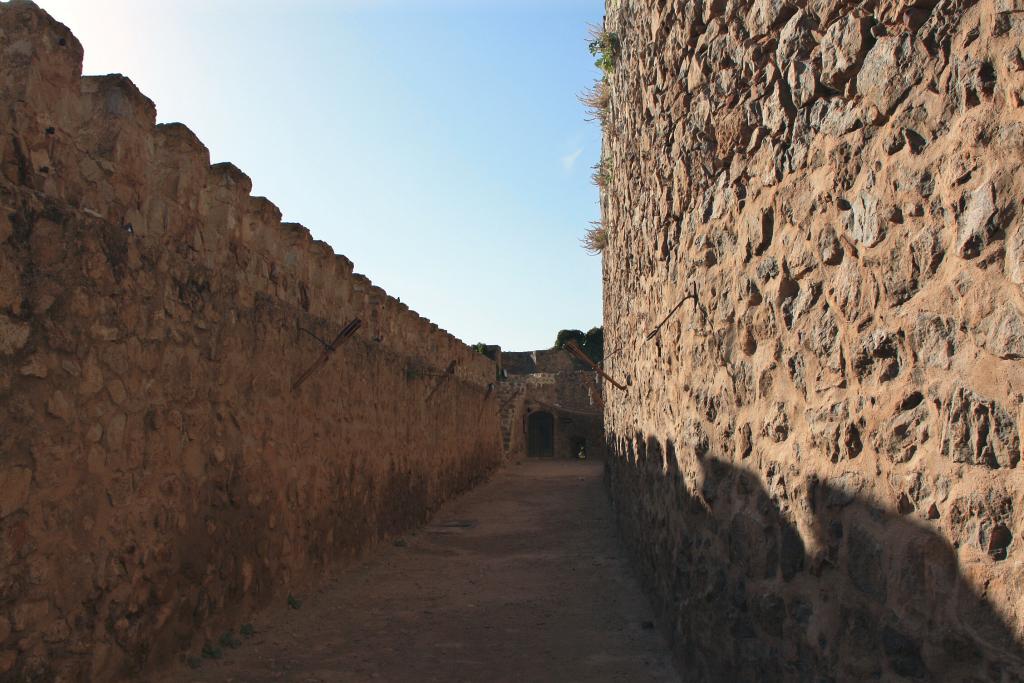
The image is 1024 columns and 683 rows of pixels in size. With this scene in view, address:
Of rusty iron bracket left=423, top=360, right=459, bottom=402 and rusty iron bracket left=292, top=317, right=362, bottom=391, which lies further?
rusty iron bracket left=423, top=360, right=459, bottom=402

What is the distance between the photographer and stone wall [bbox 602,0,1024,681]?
1.81 m

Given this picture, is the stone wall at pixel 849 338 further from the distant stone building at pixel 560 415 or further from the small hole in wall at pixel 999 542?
the distant stone building at pixel 560 415

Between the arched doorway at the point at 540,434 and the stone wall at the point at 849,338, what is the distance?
24606 mm

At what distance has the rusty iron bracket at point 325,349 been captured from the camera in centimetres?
580

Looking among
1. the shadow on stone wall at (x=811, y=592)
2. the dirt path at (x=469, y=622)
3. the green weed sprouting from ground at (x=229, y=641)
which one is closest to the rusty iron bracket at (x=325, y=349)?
the dirt path at (x=469, y=622)

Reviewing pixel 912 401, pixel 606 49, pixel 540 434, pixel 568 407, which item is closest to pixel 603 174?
pixel 606 49

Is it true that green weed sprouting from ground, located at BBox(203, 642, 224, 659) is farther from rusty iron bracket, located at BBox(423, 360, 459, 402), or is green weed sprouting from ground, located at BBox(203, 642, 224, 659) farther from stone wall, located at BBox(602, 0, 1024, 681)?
rusty iron bracket, located at BBox(423, 360, 459, 402)

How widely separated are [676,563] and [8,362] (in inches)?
126

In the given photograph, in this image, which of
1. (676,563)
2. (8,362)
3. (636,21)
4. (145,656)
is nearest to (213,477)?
(145,656)

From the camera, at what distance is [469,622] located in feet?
16.9

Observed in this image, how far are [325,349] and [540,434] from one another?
23.5 metres

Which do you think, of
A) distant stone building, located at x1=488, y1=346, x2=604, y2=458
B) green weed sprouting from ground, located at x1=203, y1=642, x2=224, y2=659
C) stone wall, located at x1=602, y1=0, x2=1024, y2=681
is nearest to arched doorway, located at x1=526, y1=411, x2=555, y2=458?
distant stone building, located at x1=488, y1=346, x2=604, y2=458

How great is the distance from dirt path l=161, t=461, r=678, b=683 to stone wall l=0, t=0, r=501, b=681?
0.34m

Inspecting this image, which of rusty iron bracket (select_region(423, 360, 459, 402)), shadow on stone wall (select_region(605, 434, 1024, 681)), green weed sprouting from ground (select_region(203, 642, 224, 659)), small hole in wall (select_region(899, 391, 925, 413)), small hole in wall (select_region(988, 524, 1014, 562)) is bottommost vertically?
green weed sprouting from ground (select_region(203, 642, 224, 659))
